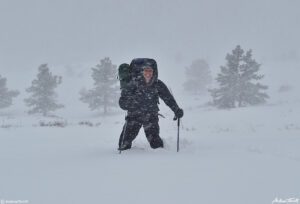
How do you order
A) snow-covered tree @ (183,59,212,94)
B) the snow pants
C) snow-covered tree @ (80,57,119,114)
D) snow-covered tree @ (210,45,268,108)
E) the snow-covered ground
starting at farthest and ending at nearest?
snow-covered tree @ (183,59,212,94) < snow-covered tree @ (80,57,119,114) < snow-covered tree @ (210,45,268,108) < the snow pants < the snow-covered ground

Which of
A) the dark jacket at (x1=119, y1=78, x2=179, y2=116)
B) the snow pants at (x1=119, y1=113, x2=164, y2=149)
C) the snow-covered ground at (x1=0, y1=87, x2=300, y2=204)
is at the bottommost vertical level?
the snow-covered ground at (x1=0, y1=87, x2=300, y2=204)

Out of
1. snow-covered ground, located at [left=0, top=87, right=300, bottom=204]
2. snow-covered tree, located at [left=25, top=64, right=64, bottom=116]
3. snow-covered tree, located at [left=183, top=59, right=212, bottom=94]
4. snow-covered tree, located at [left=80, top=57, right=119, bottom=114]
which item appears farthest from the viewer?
snow-covered tree, located at [left=183, top=59, right=212, bottom=94]

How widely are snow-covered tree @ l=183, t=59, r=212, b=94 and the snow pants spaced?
51903 mm

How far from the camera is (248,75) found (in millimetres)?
32156

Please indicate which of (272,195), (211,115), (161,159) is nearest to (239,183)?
(272,195)

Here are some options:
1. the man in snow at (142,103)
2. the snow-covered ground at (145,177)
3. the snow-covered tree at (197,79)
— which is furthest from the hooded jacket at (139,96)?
the snow-covered tree at (197,79)

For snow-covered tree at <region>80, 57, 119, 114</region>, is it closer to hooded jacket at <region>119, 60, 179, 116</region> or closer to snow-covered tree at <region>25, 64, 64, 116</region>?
snow-covered tree at <region>25, 64, 64, 116</region>

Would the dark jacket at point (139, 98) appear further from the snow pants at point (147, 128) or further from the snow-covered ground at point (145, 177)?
the snow-covered ground at point (145, 177)

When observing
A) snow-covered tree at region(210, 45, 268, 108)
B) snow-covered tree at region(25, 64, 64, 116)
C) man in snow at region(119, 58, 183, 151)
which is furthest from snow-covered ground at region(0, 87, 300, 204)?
snow-covered tree at region(25, 64, 64, 116)

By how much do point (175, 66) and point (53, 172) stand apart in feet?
282

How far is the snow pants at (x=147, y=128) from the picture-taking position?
5395mm

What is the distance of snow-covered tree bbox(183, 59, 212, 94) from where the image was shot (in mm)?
56781

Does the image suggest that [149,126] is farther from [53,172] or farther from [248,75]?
[248,75]

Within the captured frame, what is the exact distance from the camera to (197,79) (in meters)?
56.9
